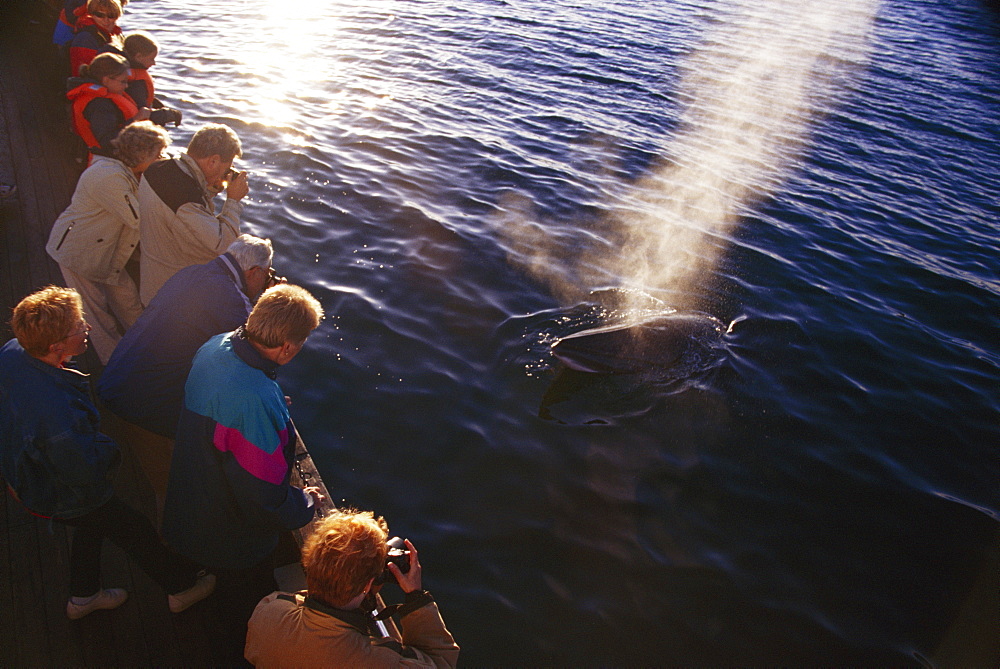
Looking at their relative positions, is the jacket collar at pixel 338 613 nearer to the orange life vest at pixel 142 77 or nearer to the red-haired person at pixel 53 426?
the red-haired person at pixel 53 426

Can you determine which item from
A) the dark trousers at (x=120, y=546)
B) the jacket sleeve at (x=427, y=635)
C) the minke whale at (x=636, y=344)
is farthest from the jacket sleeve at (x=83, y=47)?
the jacket sleeve at (x=427, y=635)

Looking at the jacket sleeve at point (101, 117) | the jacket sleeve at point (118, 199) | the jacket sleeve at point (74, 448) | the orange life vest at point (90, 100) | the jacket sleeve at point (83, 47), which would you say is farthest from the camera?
the jacket sleeve at point (83, 47)

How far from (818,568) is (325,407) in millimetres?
6012

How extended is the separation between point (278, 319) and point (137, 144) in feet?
9.83

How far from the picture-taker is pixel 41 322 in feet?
11.9

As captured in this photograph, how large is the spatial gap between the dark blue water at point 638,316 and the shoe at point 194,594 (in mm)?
2146

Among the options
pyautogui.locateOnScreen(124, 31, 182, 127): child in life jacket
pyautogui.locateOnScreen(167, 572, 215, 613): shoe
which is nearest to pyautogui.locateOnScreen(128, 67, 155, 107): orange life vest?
pyautogui.locateOnScreen(124, 31, 182, 127): child in life jacket

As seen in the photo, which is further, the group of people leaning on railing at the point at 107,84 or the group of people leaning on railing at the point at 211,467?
the group of people leaning on railing at the point at 107,84

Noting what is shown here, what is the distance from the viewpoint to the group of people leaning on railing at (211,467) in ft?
10.3

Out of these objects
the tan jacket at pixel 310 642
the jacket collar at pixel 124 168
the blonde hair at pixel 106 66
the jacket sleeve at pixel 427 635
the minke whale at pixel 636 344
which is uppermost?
the blonde hair at pixel 106 66

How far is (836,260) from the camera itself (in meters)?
13.2

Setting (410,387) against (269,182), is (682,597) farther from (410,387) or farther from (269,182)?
(269,182)

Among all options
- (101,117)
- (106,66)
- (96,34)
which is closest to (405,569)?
(101,117)

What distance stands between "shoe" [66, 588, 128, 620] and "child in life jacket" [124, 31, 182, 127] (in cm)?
586
